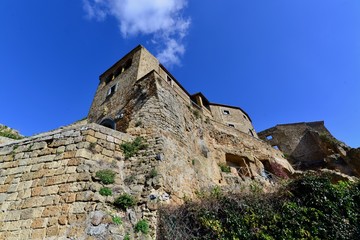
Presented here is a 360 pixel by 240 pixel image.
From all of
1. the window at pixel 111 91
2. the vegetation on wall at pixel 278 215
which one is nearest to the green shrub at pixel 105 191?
the vegetation on wall at pixel 278 215

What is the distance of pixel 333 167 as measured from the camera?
2014cm

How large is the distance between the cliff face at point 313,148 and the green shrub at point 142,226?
830 inches

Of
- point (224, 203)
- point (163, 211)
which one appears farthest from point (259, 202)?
point (163, 211)

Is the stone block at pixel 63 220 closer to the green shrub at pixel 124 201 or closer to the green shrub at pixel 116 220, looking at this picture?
the green shrub at pixel 116 220

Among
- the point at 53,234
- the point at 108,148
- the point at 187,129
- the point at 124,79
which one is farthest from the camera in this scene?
the point at 124,79

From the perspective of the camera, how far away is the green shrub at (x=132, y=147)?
6.77 meters

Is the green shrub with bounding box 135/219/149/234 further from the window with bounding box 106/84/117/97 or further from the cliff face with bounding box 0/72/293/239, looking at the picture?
the window with bounding box 106/84/117/97

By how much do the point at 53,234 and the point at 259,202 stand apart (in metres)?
4.86

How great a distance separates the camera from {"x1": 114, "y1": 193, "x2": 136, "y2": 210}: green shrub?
205 inches

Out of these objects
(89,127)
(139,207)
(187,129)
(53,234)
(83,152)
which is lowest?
(53,234)

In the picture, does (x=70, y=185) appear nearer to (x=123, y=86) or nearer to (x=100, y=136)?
(x=100, y=136)

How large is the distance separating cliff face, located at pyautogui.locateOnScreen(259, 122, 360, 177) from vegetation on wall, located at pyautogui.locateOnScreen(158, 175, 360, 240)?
17832 millimetres

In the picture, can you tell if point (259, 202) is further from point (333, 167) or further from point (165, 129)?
point (333, 167)

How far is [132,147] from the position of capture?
6.92 meters
